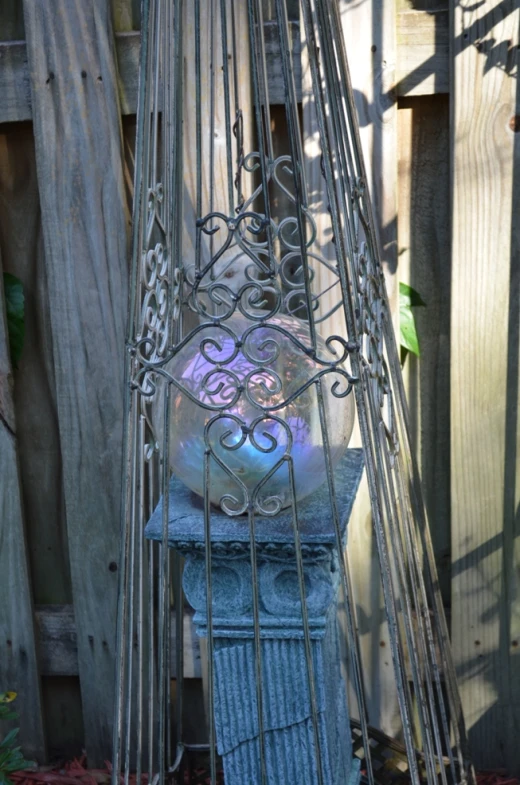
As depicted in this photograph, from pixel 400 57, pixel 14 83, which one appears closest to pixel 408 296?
pixel 400 57

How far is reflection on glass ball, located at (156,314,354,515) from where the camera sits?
4.71 ft

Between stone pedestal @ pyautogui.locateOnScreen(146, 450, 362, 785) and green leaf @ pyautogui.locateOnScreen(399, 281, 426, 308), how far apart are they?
593 millimetres

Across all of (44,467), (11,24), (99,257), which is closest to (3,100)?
(11,24)

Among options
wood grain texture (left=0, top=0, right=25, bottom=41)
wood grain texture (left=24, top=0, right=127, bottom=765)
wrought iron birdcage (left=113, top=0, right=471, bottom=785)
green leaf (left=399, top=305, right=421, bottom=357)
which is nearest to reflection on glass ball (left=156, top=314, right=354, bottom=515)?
wrought iron birdcage (left=113, top=0, right=471, bottom=785)

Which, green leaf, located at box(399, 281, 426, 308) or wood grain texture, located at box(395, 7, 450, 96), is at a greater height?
wood grain texture, located at box(395, 7, 450, 96)

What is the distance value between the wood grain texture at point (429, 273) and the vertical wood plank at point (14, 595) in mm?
1014

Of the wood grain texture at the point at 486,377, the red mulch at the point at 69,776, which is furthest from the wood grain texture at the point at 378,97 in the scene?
the red mulch at the point at 69,776

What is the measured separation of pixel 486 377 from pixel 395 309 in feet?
0.90

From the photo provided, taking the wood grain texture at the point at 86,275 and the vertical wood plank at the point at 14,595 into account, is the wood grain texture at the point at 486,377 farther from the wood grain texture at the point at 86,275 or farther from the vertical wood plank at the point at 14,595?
the vertical wood plank at the point at 14,595

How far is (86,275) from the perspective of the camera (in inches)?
85.7

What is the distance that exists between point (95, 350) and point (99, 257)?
230 mm

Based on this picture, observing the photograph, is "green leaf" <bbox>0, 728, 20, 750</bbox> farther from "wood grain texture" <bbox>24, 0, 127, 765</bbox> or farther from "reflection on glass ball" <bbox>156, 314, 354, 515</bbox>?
"reflection on glass ball" <bbox>156, 314, 354, 515</bbox>

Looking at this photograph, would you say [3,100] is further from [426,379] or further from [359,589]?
[359,589]

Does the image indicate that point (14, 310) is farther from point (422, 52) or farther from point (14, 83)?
point (422, 52)
